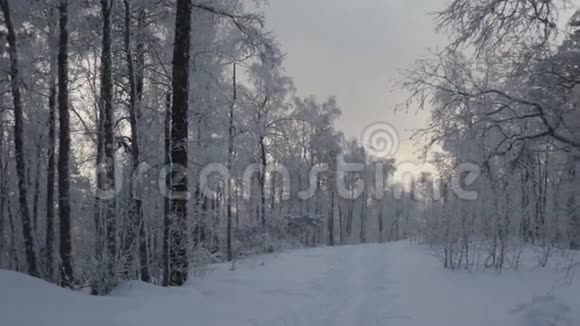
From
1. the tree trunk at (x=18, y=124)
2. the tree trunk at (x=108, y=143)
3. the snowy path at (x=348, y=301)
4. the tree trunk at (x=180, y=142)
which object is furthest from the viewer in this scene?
the tree trunk at (x=18, y=124)

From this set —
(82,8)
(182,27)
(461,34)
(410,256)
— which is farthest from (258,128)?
(461,34)

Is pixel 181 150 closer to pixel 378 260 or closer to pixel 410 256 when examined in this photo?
pixel 378 260

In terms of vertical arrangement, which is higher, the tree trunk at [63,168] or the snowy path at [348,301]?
the tree trunk at [63,168]

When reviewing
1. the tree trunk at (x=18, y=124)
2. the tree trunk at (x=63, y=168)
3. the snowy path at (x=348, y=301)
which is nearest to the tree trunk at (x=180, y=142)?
the snowy path at (x=348, y=301)

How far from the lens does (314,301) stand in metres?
8.20

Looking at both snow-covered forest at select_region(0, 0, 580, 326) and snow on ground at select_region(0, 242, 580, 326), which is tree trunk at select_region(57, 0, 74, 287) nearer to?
snow-covered forest at select_region(0, 0, 580, 326)

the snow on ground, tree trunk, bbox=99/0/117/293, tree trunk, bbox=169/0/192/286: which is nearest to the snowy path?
the snow on ground

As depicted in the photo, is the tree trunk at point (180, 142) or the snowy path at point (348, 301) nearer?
the snowy path at point (348, 301)

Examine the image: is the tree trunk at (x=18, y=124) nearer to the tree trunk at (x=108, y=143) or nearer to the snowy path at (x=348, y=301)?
the tree trunk at (x=108, y=143)

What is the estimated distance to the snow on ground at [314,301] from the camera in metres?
5.06

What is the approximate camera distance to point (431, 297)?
28.0 ft

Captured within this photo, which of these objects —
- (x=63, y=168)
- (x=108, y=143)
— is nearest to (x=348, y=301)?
(x=108, y=143)

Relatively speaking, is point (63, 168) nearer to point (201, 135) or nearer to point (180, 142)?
point (180, 142)

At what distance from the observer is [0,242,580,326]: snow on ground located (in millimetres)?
5059
